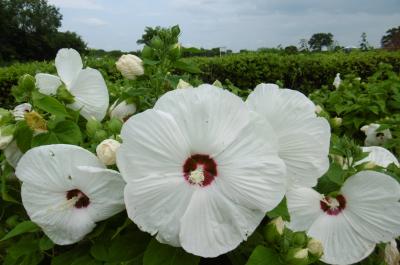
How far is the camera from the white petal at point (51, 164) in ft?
3.06

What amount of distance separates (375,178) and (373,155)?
0.33 m

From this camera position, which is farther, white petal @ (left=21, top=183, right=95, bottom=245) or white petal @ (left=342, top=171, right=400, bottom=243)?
white petal @ (left=342, top=171, right=400, bottom=243)

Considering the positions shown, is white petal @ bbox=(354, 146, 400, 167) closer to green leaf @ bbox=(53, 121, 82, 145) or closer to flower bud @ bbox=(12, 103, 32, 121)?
green leaf @ bbox=(53, 121, 82, 145)

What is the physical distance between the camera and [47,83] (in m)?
1.31

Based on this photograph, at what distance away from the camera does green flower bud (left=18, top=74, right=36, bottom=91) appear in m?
1.19

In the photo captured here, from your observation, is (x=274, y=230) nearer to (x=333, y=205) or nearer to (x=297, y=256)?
(x=297, y=256)

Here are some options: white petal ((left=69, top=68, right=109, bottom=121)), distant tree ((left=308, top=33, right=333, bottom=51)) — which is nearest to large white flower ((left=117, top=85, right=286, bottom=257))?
white petal ((left=69, top=68, right=109, bottom=121))

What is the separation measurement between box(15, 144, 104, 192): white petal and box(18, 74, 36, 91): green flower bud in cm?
32

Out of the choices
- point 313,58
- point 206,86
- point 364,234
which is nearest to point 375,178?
point 364,234

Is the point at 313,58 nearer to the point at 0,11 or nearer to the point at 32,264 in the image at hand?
the point at 32,264

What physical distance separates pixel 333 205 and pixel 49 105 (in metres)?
→ 0.74

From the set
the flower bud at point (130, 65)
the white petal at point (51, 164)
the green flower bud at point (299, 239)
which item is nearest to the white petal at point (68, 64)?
the flower bud at point (130, 65)

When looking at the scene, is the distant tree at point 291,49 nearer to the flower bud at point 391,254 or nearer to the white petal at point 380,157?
the white petal at point 380,157

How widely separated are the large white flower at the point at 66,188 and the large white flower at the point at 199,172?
0.12 m
